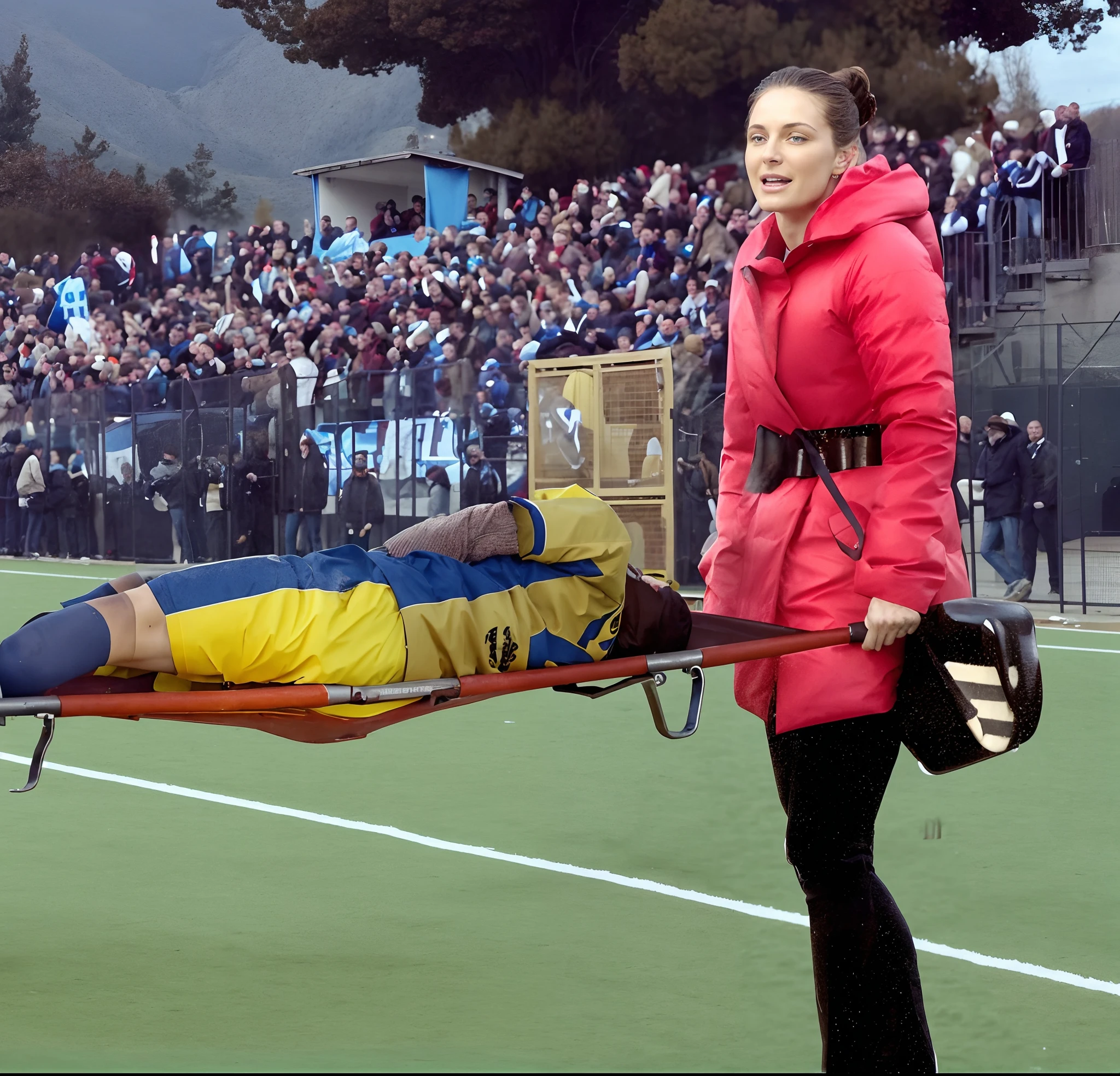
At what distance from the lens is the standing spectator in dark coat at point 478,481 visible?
16766 millimetres

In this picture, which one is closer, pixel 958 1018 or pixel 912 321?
pixel 912 321

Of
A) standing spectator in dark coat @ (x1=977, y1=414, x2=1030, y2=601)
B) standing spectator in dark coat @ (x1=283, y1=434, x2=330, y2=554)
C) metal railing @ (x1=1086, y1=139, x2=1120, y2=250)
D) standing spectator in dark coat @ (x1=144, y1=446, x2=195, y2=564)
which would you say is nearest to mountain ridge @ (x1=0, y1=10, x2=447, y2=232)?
standing spectator in dark coat @ (x1=144, y1=446, x2=195, y2=564)

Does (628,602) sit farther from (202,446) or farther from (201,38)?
(201,38)

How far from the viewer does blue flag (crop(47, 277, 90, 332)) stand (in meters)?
30.2

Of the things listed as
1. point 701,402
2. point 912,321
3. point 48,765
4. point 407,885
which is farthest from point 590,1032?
point 701,402

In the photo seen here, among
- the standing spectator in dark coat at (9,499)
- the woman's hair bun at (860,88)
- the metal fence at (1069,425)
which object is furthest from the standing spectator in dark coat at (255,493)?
the woman's hair bun at (860,88)

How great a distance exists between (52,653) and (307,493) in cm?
1661

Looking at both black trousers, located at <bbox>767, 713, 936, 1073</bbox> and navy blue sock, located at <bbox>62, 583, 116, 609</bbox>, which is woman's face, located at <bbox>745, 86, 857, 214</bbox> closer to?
black trousers, located at <bbox>767, 713, 936, 1073</bbox>

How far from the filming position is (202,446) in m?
21.0

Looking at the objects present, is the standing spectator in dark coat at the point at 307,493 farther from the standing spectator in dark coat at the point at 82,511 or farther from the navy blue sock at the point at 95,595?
the navy blue sock at the point at 95,595

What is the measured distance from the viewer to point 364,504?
18359mm

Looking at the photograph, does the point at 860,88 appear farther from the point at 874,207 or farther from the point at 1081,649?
the point at 1081,649

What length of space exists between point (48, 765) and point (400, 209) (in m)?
22.9

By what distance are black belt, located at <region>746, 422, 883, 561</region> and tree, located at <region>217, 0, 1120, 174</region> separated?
26.4 meters
